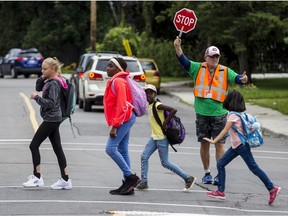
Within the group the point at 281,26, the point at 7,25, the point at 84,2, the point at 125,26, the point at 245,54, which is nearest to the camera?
the point at 281,26

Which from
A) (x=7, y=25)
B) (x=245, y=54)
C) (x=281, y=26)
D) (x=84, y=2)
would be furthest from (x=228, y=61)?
(x=7, y=25)

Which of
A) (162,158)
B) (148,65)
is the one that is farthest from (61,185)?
(148,65)

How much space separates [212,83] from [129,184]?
7.02 feet

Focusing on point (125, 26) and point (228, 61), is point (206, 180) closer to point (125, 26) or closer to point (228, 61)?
point (228, 61)

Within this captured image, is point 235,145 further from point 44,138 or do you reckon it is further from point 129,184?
point 44,138

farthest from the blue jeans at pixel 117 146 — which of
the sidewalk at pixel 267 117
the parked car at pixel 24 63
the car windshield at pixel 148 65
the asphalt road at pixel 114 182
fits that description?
the parked car at pixel 24 63

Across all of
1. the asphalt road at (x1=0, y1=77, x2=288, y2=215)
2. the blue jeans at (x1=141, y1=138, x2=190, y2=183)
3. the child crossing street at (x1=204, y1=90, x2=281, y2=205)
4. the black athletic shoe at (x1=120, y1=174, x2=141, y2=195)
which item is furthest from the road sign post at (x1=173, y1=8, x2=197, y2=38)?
the black athletic shoe at (x1=120, y1=174, x2=141, y2=195)

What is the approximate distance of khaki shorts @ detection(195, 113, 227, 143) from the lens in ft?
39.1

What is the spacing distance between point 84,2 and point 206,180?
2382 inches

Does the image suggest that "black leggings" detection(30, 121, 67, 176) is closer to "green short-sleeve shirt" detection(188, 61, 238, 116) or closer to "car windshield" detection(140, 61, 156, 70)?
"green short-sleeve shirt" detection(188, 61, 238, 116)

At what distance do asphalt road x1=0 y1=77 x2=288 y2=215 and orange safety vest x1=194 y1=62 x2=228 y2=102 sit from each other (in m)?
1.23

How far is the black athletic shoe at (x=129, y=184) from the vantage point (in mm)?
10602

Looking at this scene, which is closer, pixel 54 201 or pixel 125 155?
pixel 54 201

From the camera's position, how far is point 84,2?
7144 cm
